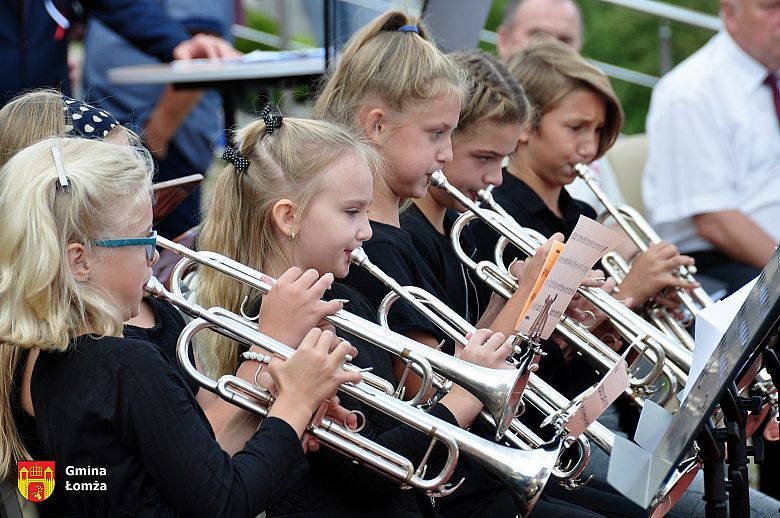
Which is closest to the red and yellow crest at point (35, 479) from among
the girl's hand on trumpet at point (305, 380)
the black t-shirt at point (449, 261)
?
the girl's hand on trumpet at point (305, 380)

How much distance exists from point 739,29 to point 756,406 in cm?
300

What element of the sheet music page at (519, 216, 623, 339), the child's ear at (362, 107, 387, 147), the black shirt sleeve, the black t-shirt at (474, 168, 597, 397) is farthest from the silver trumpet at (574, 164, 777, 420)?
the sheet music page at (519, 216, 623, 339)

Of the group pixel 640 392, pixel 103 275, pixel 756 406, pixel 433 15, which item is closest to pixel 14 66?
pixel 433 15

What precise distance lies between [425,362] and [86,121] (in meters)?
0.98

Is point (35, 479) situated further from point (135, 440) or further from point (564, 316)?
point (564, 316)

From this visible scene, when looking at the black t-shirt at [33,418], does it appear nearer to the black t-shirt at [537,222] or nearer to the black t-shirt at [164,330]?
the black t-shirt at [164,330]

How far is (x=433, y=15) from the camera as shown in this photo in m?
3.94

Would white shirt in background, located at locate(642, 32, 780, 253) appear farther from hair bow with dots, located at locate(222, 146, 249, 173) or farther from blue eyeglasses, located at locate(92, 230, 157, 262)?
blue eyeglasses, located at locate(92, 230, 157, 262)

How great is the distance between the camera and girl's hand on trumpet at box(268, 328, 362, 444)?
1.96 metres

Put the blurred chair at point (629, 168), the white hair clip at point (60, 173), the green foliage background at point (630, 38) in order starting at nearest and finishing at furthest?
the white hair clip at point (60, 173), the blurred chair at point (629, 168), the green foliage background at point (630, 38)

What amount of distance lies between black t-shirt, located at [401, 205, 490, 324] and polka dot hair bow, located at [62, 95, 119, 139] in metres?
0.82

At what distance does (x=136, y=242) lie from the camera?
2.00m

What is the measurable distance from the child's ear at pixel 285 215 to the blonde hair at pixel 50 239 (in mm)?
382

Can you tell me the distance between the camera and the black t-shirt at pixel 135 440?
1824mm
